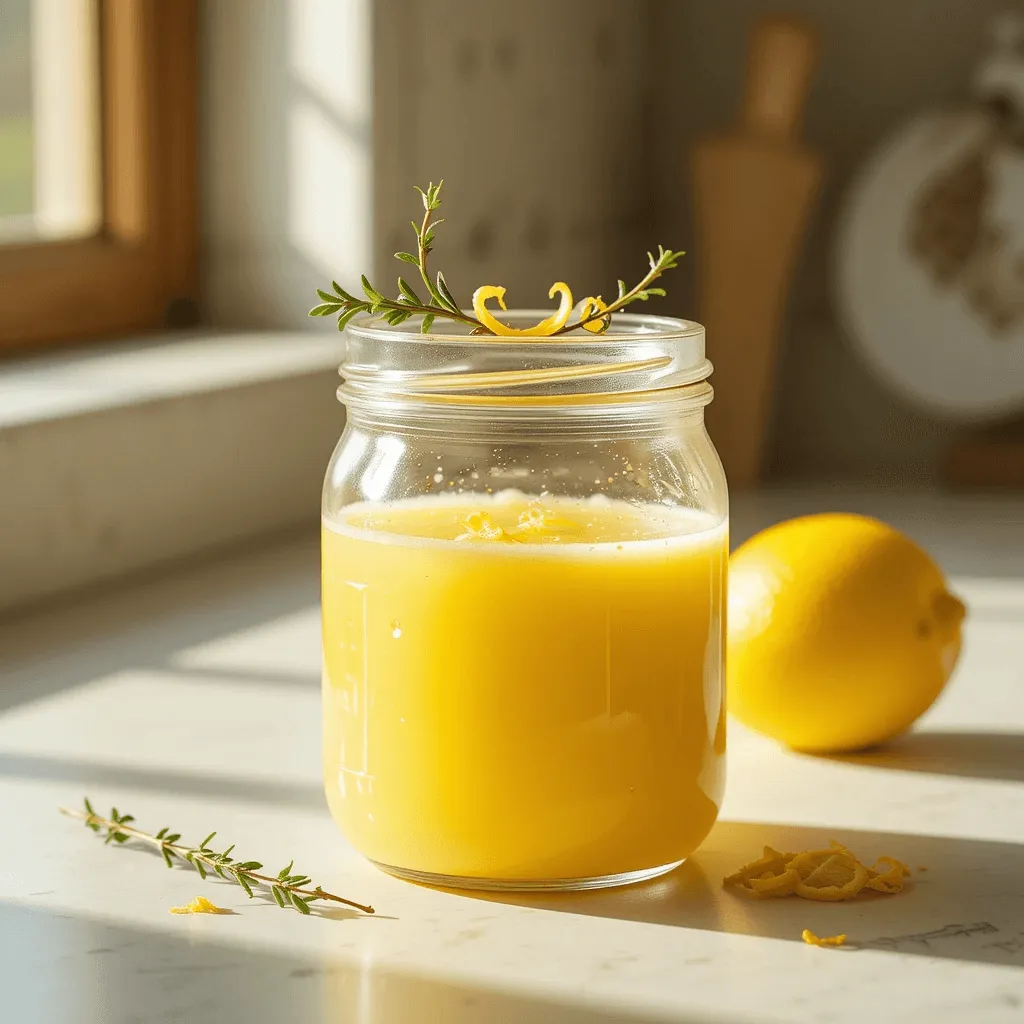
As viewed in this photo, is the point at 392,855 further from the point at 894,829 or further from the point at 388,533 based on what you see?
the point at 894,829

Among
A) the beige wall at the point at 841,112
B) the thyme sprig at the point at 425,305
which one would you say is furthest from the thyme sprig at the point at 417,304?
the beige wall at the point at 841,112

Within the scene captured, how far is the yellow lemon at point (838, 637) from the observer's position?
794 millimetres

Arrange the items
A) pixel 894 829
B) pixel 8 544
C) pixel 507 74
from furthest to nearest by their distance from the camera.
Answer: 1. pixel 507 74
2. pixel 8 544
3. pixel 894 829

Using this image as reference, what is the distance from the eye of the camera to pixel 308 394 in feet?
4.74

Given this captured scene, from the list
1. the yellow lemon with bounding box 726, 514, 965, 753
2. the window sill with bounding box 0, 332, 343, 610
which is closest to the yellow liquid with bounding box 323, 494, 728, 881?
the yellow lemon with bounding box 726, 514, 965, 753

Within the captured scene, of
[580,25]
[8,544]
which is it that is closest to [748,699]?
[8,544]

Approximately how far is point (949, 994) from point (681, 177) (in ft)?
4.90

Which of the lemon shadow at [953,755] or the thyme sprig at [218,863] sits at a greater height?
the thyme sprig at [218,863]

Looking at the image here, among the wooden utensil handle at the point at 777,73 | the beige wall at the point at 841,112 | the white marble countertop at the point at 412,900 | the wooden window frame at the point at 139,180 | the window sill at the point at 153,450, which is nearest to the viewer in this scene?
the white marble countertop at the point at 412,900

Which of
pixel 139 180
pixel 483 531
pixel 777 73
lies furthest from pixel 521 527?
pixel 777 73

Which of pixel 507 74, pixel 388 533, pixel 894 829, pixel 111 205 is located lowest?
pixel 894 829

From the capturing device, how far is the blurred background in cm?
153

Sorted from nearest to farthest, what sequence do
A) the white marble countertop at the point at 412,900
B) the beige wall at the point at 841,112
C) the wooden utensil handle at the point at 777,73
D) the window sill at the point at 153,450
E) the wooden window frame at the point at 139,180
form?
the white marble countertop at the point at 412,900 < the window sill at the point at 153,450 < the wooden window frame at the point at 139,180 < the wooden utensil handle at the point at 777,73 < the beige wall at the point at 841,112

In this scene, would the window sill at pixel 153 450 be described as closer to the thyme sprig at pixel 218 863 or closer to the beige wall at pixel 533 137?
the beige wall at pixel 533 137
